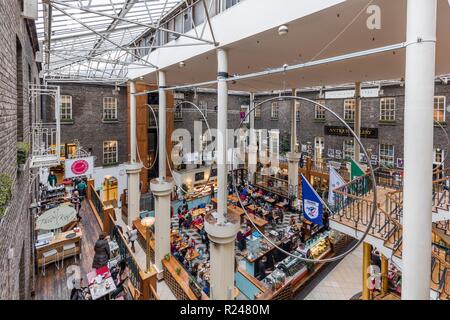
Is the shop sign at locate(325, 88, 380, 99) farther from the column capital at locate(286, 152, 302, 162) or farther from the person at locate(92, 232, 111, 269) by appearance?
the person at locate(92, 232, 111, 269)

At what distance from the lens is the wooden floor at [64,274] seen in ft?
22.3

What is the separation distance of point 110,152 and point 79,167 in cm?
764

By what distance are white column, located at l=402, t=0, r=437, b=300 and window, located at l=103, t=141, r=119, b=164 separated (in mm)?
17781

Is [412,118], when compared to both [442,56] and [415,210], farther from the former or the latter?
[442,56]

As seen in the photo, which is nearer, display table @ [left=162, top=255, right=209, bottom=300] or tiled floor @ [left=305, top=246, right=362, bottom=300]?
display table @ [left=162, top=255, right=209, bottom=300]

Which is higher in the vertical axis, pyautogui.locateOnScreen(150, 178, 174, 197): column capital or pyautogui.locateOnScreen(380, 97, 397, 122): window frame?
pyautogui.locateOnScreen(380, 97, 397, 122): window frame

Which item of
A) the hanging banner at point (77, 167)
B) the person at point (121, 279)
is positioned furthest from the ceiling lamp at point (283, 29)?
the hanging banner at point (77, 167)

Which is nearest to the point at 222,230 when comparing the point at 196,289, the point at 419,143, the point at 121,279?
the point at 196,289

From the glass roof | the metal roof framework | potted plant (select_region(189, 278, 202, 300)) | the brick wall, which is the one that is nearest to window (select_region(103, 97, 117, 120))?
the brick wall

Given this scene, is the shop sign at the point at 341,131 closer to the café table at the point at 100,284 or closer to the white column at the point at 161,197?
the white column at the point at 161,197

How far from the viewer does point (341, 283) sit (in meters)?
9.57

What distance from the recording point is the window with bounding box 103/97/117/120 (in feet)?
55.5

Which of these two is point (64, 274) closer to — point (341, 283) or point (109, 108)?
point (341, 283)

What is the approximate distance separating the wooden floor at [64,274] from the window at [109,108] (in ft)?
29.3
